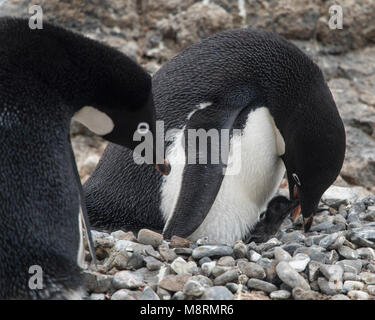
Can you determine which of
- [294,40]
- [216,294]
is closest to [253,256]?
[216,294]

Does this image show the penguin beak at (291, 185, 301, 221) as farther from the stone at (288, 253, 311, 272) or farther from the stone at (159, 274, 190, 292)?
the stone at (159, 274, 190, 292)

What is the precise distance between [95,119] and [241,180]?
3.49ft

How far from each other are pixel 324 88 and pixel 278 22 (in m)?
2.22

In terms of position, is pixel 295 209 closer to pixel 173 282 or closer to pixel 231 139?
pixel 231 139

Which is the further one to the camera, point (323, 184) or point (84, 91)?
point (323, 184)

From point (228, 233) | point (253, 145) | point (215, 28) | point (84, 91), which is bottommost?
point (228, 233)

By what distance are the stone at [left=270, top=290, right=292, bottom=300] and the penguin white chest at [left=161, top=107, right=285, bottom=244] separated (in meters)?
0.83

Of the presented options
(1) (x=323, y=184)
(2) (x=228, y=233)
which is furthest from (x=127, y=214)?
(1) (x=323, y=184)

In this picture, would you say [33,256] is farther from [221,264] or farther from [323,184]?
[323,184]

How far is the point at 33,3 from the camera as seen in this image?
15.6ft

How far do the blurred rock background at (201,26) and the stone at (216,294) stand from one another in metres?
3.10

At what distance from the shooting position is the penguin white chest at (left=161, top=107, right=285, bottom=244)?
8.70 feet

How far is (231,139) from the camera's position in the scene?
8.79 ft

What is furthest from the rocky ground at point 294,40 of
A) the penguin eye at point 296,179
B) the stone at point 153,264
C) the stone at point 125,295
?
the stone at point 125,295
